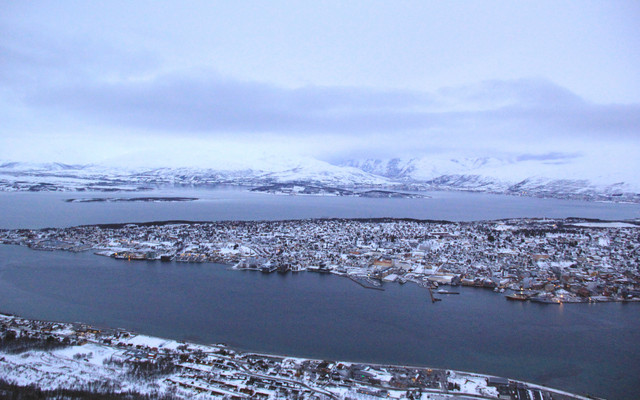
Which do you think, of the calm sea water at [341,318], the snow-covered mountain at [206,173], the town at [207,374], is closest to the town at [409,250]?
the calm sea water at [341,318]

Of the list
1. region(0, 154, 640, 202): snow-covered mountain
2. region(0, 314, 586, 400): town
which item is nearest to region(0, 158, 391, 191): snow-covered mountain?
region(0, 154, 640, 202): snow-covered mountain

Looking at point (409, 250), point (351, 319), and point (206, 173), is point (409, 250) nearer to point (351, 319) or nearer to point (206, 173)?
point (351, 319)


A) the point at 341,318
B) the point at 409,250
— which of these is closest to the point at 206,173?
the point at 409,250

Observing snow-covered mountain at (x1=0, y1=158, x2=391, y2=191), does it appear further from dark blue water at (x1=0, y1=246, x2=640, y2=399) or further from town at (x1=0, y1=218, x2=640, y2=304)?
dark blue water at (x1=0, y1=246, x2=640, y2=399)

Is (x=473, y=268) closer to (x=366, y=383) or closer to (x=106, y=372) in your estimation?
(x=366, y=383)

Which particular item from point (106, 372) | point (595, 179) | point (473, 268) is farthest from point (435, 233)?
point (595, 179)

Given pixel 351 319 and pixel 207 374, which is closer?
pixel 207 374
